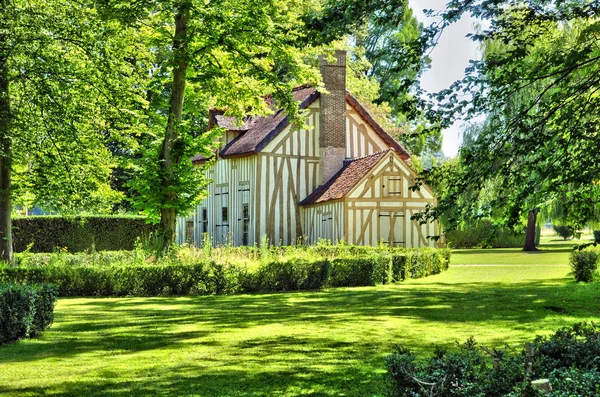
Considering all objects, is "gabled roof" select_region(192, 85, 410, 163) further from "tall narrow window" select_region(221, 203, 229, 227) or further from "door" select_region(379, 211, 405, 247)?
"door" select_region(379, 211, 405, 247)

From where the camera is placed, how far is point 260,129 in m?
34.2

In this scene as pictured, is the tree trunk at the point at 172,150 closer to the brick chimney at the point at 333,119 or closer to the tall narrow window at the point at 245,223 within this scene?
the tall narrow window at the point at 245,223

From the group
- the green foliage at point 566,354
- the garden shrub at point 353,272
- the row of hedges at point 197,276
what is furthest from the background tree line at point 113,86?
the green foliage at point 566,354

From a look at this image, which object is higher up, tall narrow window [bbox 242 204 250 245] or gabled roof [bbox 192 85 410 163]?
gabled roof [bbox 192 85 410 163]

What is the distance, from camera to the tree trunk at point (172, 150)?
930 inches

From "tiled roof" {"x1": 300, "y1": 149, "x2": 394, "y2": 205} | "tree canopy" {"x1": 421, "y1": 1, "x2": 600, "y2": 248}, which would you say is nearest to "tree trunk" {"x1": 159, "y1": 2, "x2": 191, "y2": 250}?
"tiled roof" {"x1": 300, "y1": 149, "x2": 394, "y2": 205}

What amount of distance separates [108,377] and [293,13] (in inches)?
731

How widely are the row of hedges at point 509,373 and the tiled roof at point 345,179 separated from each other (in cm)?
2417

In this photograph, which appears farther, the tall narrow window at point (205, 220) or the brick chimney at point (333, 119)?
the tall narrow window at point (205, 220)

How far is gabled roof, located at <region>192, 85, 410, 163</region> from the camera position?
3212 centimetres

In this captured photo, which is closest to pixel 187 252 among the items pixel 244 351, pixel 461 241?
pixel 244 351

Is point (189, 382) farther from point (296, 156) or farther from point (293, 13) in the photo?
point (296, 156)

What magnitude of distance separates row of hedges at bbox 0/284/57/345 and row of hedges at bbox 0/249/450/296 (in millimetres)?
5939

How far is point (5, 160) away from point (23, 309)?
1161 cm
